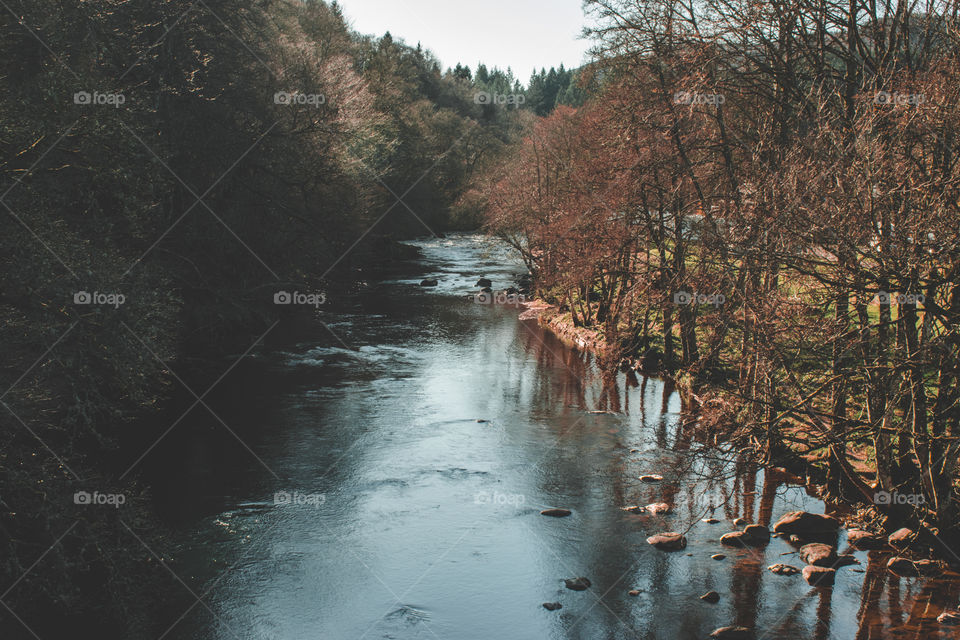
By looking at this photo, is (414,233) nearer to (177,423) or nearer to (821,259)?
(177,423)

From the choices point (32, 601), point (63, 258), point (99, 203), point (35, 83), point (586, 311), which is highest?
point (35, 83)

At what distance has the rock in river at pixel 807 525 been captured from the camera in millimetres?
13766

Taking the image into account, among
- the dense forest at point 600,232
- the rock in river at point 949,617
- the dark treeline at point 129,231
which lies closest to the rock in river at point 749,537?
the dense forest at point 600,232

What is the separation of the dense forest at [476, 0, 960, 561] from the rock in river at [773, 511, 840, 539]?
928mm

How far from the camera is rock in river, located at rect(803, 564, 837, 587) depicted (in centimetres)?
1213

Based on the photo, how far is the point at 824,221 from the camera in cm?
1018

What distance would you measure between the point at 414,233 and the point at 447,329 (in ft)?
107

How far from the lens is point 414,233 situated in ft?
214

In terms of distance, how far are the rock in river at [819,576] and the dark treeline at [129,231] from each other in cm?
1038

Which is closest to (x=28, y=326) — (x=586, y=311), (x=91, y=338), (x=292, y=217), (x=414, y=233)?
(x=91, y=338)

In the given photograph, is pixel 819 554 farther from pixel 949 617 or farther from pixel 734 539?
pixel 949 617

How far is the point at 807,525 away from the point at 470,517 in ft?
21.0

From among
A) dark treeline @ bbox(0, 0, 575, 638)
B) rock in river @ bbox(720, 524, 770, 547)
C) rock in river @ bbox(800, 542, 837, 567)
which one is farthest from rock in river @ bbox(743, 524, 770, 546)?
dark treeline @ bbox(0, 0, 575, 638)

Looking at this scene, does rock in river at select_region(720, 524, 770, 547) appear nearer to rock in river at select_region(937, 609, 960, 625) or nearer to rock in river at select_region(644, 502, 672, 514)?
rock in river at select_region(644, 502, 672, 514)
